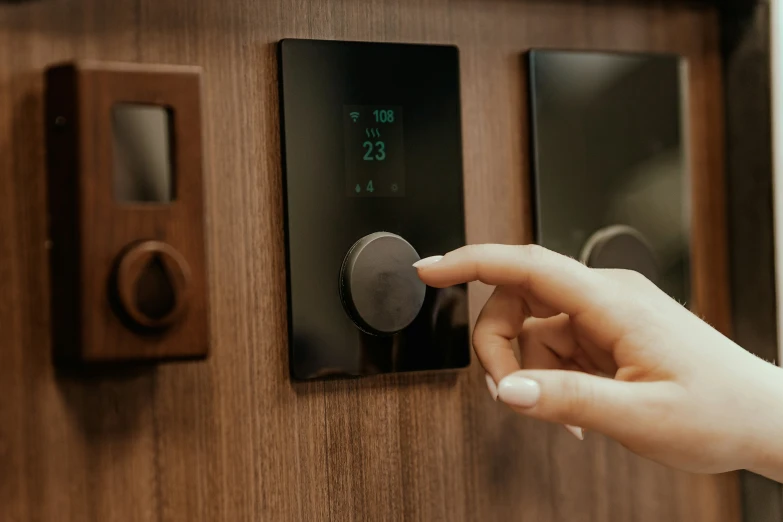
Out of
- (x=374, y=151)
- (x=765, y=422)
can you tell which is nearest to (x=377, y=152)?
(x=374, y=151)

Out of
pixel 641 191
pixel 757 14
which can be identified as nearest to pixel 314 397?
pixel 641 191

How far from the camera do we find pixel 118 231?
1.59 feet

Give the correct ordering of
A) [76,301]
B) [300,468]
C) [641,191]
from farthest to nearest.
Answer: [641,191] → [300,468] → [76,301]

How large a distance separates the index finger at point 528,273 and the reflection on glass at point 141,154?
0.18 metres

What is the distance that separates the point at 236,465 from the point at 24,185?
0.23 meters

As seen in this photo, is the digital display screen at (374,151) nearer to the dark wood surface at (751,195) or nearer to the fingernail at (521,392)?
the fingernail at (521,392)

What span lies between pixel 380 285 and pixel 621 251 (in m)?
0.22

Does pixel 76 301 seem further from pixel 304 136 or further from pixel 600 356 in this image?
pixel 600 356

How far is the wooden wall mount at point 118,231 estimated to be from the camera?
0.48 meters

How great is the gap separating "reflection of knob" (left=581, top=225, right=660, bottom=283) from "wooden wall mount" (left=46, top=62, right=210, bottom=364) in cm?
34

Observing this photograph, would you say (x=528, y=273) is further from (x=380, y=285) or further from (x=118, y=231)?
(x=118, y=231)

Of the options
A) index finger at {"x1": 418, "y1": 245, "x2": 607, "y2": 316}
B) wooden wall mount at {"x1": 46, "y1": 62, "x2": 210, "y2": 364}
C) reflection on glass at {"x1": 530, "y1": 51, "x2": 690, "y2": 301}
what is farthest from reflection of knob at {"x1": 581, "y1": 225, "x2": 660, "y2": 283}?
wooden wall mount at {"x1": 46, "y1": 62, "x2": 210, "y2": 364}

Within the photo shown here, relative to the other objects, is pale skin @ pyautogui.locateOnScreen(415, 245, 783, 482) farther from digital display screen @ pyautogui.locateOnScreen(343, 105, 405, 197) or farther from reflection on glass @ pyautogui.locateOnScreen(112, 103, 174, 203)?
reflection on glass @ pyautogui.locateOnScreen(112, 103, 174, 203)

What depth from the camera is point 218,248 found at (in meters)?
0.57
